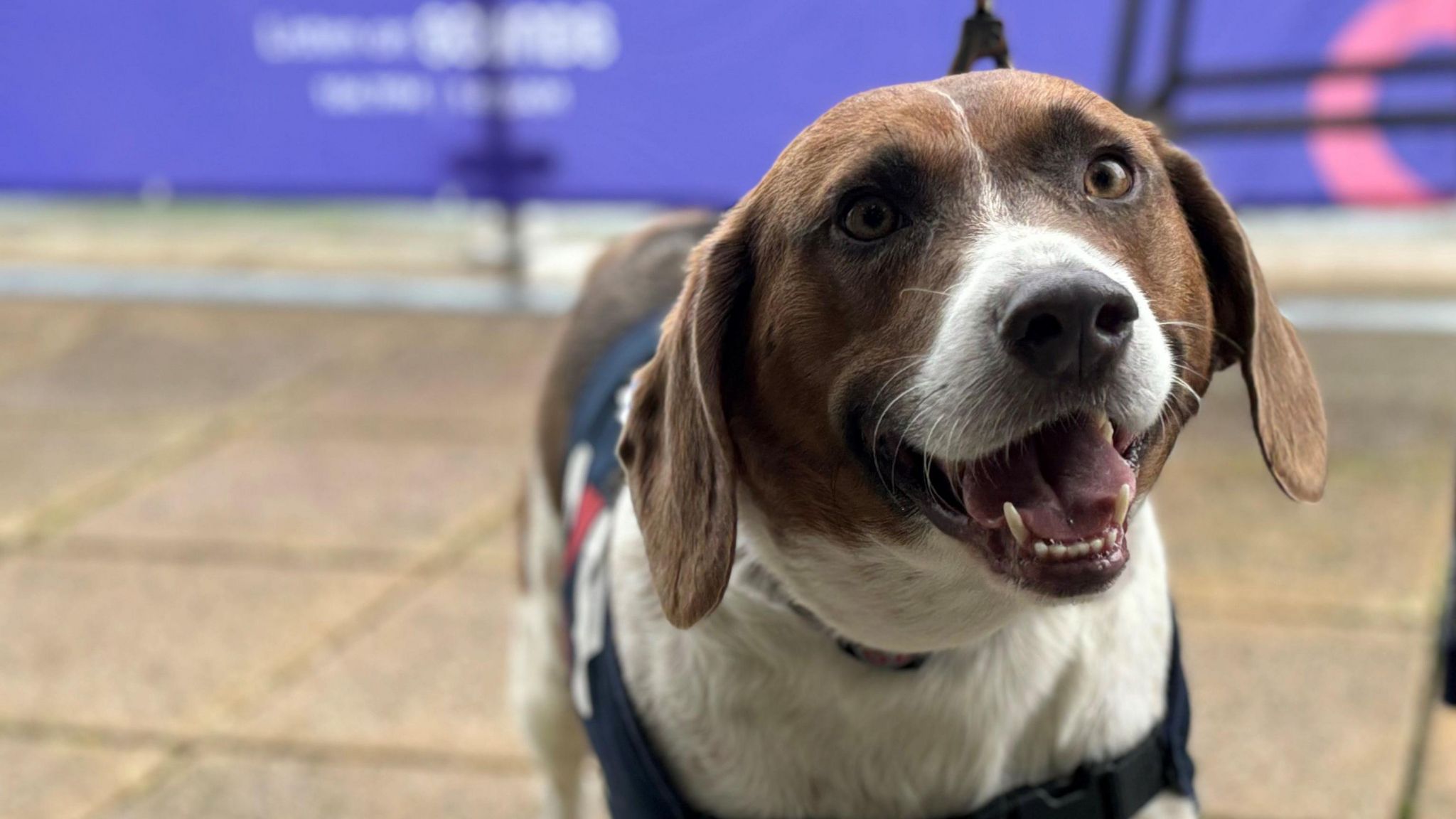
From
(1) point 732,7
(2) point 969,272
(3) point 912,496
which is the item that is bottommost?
(1) point 732,7

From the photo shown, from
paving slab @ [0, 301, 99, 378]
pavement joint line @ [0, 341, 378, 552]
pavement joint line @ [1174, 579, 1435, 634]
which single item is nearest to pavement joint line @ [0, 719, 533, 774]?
pavement joint line @ [0, 341, 378, 552]

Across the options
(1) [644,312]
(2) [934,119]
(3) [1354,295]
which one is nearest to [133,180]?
(1) [644,312]

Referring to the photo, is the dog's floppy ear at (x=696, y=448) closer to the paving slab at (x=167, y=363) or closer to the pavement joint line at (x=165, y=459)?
the pavement joint line at (x=165, y=459)

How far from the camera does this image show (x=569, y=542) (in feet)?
10.4

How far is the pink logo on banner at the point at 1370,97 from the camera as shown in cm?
628

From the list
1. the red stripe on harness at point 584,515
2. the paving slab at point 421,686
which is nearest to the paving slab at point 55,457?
the paving slab at point 421,686

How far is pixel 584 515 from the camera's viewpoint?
9.91ft

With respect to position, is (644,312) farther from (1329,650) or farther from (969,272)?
(1329,650)

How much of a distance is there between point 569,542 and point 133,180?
607cm

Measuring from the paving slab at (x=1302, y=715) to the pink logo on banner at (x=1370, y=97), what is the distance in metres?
2.82

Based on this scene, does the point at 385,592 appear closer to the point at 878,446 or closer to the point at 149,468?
the point at 149,468

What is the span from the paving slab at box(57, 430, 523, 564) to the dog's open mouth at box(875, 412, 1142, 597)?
3249 mm

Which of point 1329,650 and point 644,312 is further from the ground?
point 644,312

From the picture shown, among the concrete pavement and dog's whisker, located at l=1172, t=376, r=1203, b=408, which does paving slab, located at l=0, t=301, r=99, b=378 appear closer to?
the concrete pavement
